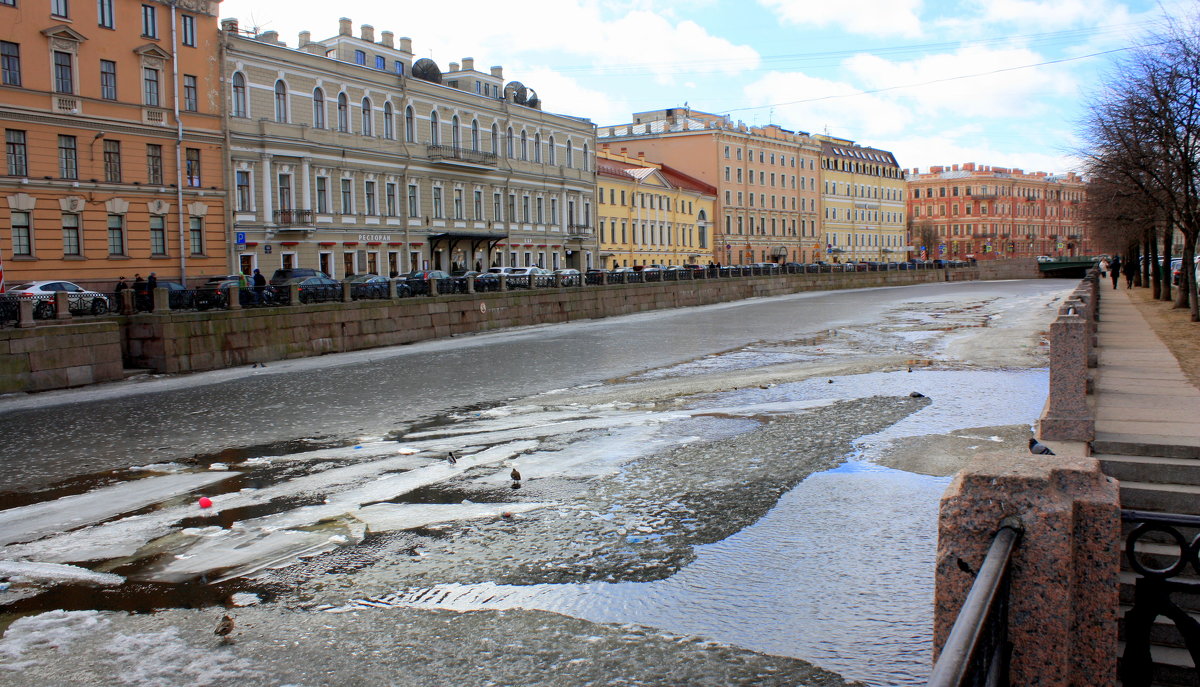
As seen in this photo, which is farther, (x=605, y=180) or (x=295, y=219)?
(x=605, y=180)

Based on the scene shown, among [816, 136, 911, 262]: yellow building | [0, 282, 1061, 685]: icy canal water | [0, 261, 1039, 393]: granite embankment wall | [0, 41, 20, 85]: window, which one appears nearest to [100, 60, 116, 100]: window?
[0, 41, 20, 85]: window

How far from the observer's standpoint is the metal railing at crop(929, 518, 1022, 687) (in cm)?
250

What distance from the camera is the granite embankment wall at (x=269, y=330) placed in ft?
67.4

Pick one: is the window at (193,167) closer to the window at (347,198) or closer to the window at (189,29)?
the window at (189,29)

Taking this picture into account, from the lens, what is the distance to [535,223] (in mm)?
59406

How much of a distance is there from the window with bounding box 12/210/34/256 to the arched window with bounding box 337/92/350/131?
50.7 feet

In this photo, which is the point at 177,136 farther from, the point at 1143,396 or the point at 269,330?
the point at 1143,396

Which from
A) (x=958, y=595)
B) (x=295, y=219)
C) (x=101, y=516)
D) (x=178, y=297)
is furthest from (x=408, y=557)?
(x=295, y=219)

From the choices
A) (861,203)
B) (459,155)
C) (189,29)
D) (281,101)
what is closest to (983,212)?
(861,203)

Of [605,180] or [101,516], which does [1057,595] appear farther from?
[605,180]

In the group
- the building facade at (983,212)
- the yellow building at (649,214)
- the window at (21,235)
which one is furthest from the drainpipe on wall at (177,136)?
the building facade at (983,212)

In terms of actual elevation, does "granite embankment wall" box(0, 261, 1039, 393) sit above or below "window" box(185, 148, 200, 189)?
below

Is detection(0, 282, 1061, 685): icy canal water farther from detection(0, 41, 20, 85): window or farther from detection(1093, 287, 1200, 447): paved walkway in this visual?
detection(0, 41, 20, 85): window

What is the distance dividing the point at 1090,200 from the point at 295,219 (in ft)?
126
